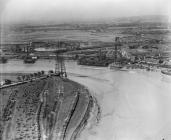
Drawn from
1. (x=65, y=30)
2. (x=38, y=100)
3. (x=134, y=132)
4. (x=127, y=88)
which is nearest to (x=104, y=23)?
(x=65, y=30)

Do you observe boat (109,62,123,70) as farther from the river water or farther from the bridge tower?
the bridge tower

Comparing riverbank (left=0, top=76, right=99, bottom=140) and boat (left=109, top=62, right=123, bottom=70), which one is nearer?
riverbank (left=0, top=76, right=99, bottom=140)

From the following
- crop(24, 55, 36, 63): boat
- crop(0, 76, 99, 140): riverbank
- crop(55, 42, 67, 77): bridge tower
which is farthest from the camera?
crop(24, 55, 36, 63): boat

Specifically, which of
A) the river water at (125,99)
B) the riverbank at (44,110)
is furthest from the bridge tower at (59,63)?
the riverbank at (44,110)

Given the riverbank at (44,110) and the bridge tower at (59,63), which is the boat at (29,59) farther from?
the riverbank at (44,110)

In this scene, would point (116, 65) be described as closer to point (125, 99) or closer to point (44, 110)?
point (125, 99)

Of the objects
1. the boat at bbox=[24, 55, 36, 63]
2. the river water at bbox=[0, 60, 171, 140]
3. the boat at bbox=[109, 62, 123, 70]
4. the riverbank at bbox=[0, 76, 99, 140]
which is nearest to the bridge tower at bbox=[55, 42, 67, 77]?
the river water at bbox=[0, 60, 171, 140]

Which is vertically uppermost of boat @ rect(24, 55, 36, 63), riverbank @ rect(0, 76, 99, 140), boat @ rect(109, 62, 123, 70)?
boat @ rect(24, 55, 36, 63)

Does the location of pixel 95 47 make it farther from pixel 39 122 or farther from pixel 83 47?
pixel 39 122

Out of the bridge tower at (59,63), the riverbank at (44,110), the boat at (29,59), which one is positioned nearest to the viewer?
the riverbank at (44,110)
